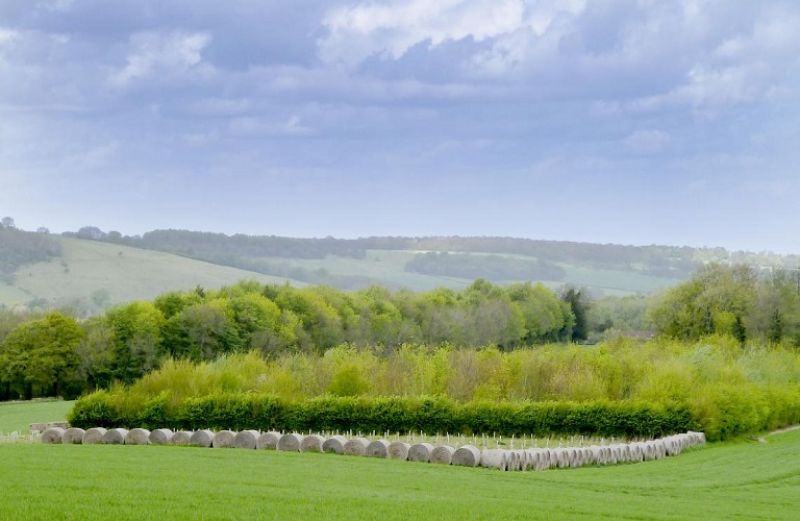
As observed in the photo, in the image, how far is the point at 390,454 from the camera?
119ft

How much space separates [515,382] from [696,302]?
156 feet

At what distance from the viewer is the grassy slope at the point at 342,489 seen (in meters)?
18.9

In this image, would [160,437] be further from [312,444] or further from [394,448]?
[394,448]

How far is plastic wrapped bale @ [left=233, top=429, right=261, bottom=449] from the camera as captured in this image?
127 ft

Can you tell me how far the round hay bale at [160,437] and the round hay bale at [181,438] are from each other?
154 millimetres

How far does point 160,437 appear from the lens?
41000mm

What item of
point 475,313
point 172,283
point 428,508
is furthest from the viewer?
point 172,283

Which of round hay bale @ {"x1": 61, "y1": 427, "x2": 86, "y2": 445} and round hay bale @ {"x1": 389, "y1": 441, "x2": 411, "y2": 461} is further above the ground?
round hay bale @ {"x1": 389, "y1": 441, "x2": 411, "y2": 461}

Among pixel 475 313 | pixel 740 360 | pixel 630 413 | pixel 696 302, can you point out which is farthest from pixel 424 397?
pixel 475 313

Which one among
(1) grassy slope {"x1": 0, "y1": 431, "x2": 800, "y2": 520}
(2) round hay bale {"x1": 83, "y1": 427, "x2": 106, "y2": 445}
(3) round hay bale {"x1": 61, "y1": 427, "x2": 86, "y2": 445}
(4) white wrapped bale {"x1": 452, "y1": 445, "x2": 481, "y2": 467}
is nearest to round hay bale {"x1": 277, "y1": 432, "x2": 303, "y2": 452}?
(1) grassy slope {"x1": 0, "y1": 431, "x2": 800, "y2": 520}

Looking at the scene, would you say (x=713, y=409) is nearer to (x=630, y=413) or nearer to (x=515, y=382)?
(x=630, y=413)

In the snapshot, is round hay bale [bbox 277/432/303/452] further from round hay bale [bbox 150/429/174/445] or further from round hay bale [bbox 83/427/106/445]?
round hay bale [bbox 83/427/106/445]

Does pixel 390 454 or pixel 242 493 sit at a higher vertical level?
pixel 242 493

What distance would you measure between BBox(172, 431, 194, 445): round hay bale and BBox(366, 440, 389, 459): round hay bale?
25.0ft
